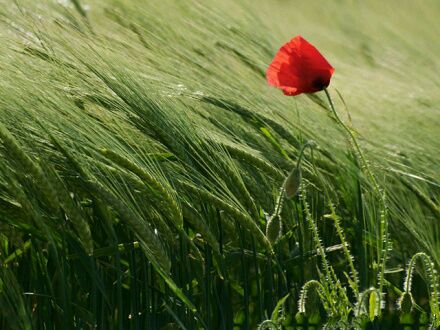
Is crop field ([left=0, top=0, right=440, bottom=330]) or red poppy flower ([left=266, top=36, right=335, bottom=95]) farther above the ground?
red poppy flower ([left=266, top=36, right=335, bottom=95])

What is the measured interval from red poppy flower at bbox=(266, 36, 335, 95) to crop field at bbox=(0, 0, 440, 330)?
0.06 ft

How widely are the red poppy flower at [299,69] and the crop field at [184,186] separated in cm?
2

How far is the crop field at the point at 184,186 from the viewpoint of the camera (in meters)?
1.25

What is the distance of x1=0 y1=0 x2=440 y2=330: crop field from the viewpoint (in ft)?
4.09

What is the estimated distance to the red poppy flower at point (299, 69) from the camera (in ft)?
4.37

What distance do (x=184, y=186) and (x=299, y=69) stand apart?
0.20 meters

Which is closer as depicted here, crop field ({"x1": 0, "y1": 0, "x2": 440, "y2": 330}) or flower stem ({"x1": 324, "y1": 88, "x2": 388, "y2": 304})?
crop field ({"x1": 0, "y1": 0, "x2": 440, "y2": 330})

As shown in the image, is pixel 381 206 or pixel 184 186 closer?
pixel 184 186

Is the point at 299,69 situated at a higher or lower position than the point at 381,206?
higher

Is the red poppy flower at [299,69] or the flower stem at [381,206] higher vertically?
the red poppy flower at [299,69]

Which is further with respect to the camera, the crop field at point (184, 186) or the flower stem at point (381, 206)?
the flower stem at point (381, 206)

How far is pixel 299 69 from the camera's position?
1.34m

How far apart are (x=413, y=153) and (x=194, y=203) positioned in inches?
17.9

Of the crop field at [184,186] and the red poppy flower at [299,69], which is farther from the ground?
the red poppy flower at [299,69]
